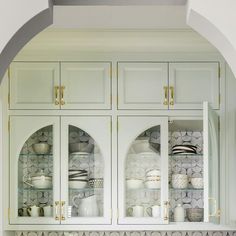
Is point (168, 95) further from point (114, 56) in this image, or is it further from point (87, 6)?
point (87, 6)

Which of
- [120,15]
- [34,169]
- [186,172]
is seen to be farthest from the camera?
[186,172]

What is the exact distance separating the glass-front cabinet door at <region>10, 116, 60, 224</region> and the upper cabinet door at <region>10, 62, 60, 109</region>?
0.09m

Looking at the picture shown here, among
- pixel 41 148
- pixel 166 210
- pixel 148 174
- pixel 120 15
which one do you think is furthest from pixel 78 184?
pixel 120 15

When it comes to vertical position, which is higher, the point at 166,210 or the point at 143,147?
the point at 143,147

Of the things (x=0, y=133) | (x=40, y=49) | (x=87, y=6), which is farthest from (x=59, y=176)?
(x=87, y=6)

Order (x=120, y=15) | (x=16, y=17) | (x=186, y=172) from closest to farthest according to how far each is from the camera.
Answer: (x=16, y=17) → (x=120, y=15) → (x=186, y=172)

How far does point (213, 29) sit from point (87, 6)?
0.86 feet

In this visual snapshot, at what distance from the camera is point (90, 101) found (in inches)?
155

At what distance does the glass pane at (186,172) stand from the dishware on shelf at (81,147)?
544 millimetres

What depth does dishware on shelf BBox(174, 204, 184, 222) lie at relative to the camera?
3.94m

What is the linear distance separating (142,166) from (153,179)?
0.11m

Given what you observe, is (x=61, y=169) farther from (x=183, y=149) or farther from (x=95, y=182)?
(x=183, y=149)

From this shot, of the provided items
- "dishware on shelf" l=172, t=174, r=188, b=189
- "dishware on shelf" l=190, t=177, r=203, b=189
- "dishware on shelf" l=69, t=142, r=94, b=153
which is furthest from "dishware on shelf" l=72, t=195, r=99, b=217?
"dishware on shelf" l=190, t=177, r=203, b=189

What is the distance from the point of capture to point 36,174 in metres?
3.99
